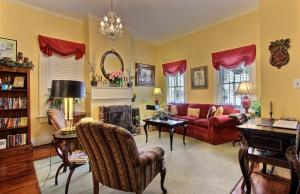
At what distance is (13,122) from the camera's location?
151 inches

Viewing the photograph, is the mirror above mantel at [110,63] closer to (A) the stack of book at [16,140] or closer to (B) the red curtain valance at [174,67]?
(B) the red curtain valance at [174,67]

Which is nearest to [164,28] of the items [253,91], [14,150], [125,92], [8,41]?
[125,92]

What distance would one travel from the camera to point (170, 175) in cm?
273

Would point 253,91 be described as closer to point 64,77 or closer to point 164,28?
point 164,28

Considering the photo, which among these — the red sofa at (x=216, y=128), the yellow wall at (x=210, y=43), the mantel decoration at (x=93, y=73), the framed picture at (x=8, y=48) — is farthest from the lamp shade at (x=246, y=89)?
the framed picture at (x=8, y=48)

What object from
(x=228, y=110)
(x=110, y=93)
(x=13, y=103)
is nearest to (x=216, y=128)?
(x=228, y=110)

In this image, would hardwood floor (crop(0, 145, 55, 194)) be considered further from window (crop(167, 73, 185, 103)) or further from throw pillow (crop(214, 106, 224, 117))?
window (crop(167, 73, 185, 103))

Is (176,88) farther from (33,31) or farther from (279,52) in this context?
(33,31)

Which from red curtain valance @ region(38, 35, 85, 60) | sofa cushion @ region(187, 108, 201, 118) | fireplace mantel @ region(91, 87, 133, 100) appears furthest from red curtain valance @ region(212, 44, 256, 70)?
red curtain valance @ region(38, 35, 85, 60)

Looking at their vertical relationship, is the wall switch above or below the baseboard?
above

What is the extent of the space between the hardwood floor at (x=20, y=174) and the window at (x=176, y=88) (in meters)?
4.45

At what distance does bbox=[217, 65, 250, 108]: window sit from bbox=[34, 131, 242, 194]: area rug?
61.7 inches

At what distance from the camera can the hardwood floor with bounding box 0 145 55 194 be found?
2387 mm

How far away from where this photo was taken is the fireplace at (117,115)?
506 cm
